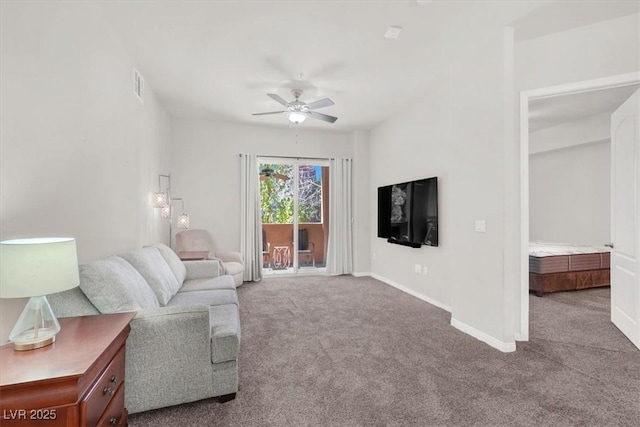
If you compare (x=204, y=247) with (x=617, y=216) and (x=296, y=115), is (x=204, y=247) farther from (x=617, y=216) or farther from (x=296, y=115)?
(x=617, y=216)

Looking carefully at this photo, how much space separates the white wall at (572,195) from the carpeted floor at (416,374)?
9.04ft

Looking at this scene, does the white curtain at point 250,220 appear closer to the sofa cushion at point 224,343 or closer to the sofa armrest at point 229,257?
the sofa armrest at point 229,257

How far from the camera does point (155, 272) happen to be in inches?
111

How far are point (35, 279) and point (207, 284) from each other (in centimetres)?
221

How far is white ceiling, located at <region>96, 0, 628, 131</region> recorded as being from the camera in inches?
106

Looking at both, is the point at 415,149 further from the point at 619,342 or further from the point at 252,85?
the point at 619,342

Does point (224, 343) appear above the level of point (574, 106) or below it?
below

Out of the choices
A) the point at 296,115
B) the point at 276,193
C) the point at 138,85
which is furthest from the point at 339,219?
the point at 138,85

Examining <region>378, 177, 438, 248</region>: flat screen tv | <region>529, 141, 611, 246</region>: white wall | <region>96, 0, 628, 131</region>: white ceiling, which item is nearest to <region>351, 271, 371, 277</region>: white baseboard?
<region>378, 177, 438, 248</region>: flat screen tv

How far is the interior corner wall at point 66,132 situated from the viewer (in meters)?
1.71

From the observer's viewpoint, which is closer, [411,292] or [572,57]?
[572,57]

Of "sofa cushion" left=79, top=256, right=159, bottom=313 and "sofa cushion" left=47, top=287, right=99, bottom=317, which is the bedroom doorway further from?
"sofa cushion" left=47, top=287, right=99, bottom=317

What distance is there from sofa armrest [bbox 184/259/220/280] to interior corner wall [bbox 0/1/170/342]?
68cm

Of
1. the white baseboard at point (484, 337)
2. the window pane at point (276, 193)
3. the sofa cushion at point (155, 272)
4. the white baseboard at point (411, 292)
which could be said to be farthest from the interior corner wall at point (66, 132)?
the white baseboard at point (411, 292)
